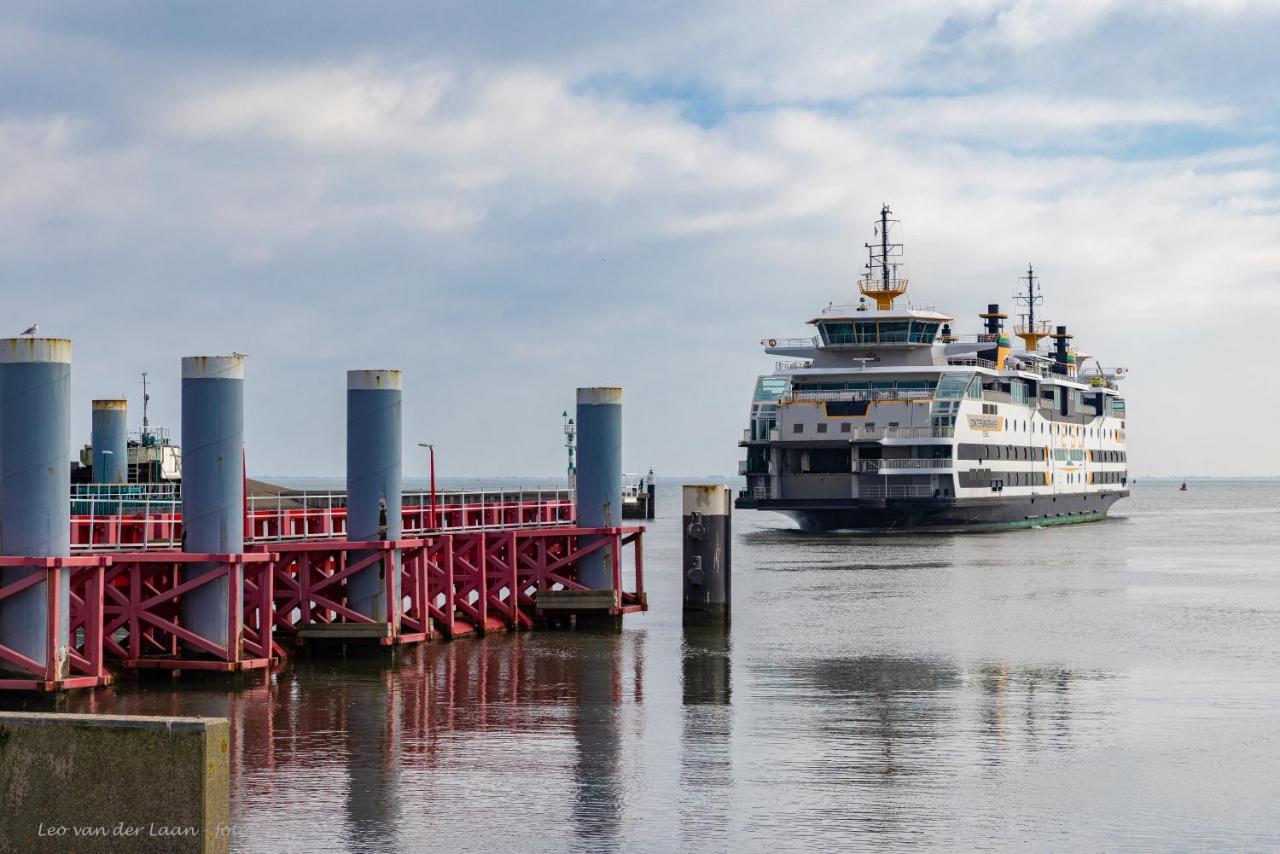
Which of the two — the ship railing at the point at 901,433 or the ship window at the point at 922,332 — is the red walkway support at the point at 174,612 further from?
the ship window at the point at 922,332

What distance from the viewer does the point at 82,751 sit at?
12070 mm

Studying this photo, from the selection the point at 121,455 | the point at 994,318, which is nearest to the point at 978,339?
the point at 994,318

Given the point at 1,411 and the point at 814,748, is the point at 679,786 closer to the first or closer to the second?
the point at 814,748

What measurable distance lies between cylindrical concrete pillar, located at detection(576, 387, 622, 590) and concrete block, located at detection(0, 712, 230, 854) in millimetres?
25439

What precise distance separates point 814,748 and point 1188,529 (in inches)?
4138

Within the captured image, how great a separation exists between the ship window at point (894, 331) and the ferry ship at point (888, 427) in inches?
2.3

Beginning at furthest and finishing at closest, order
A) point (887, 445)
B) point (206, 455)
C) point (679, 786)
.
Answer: point (887, 445)
point (206, 455)
point (679, 786)

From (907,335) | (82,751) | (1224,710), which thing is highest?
(907,335)

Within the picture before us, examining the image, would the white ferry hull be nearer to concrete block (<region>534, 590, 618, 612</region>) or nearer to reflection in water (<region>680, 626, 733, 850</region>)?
concrete block (<region>534, 590, 618, 612</region>)

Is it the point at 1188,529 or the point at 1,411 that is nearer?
the point at 1,411

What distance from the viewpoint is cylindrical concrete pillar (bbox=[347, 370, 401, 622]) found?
30.6 metres

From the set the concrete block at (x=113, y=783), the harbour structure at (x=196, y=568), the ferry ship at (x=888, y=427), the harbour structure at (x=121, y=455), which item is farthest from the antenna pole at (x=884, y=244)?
the concrete block at (x=113, y=783)

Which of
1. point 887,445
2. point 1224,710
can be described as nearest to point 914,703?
point 1224,710

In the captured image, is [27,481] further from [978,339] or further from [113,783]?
[978,339]
